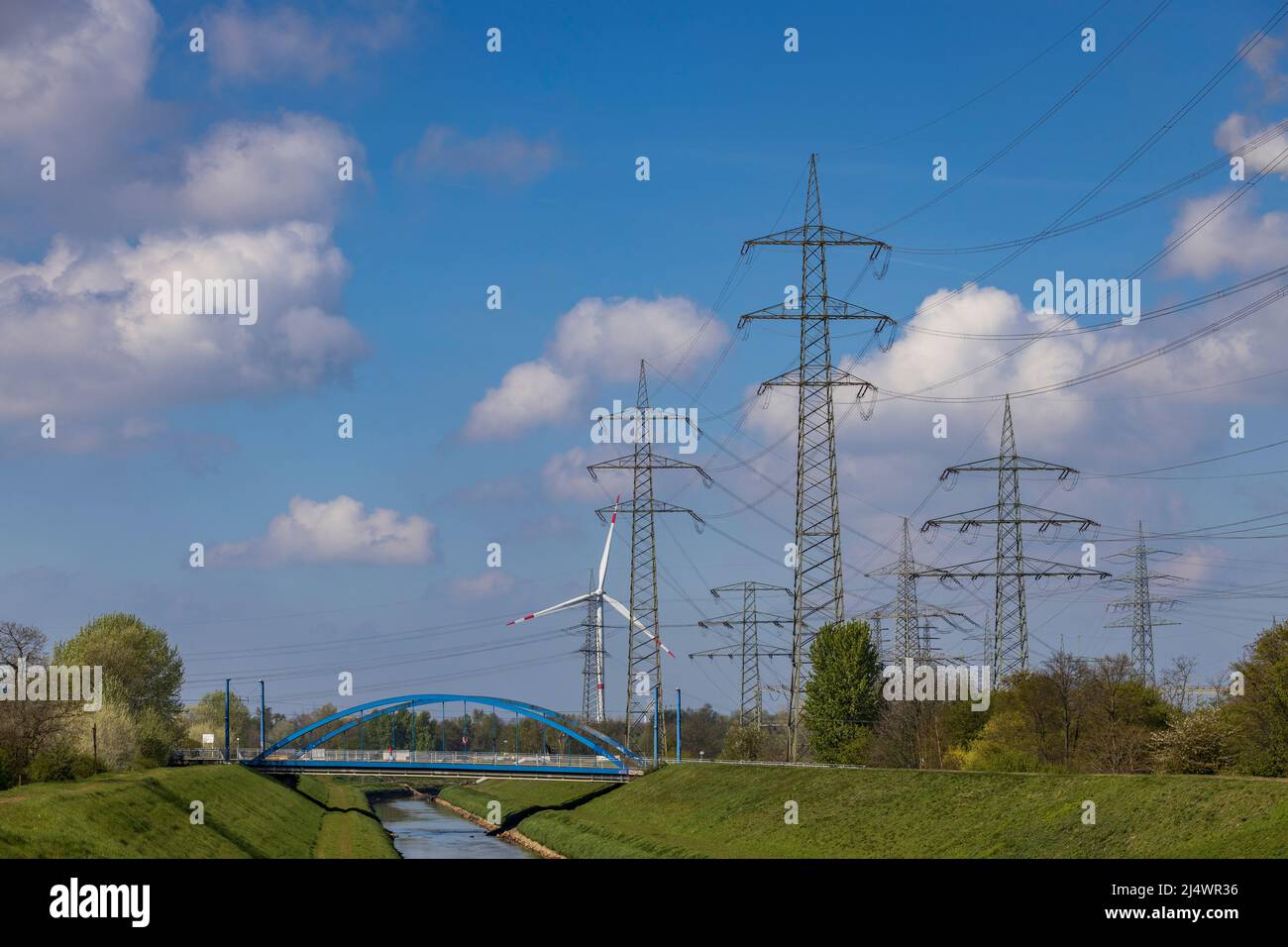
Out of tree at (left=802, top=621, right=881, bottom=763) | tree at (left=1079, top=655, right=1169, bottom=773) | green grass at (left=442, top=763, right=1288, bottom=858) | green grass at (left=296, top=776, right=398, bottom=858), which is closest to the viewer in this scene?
Answer: green grass at (left=442, top=763, right=1288, bottom=858)

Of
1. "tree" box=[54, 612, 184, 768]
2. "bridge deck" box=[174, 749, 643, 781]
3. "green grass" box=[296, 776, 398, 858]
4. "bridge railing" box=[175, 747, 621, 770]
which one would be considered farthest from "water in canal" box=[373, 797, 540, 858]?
"tree" box=[54, 612, 184, 768]

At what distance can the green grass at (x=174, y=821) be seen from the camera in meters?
41.6

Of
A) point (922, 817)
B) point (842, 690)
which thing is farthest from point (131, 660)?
point (922, 817)

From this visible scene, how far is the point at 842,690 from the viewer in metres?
87.9

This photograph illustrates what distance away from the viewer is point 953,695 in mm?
86375

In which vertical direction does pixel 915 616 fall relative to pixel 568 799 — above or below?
above

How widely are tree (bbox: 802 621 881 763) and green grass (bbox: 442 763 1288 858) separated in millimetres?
5842

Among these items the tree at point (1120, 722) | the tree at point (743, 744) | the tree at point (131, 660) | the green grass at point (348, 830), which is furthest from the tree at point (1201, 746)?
the tree at point (131, 660)

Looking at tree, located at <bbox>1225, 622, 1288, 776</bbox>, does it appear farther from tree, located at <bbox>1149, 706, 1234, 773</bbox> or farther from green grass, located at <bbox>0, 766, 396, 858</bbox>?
green grass, located at <bbox>0, 766, 396, 858</bbox>

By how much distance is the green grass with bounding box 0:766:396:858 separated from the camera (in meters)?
41.6

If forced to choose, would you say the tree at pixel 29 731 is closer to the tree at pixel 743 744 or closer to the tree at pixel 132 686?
the tree at pixel 132 686
